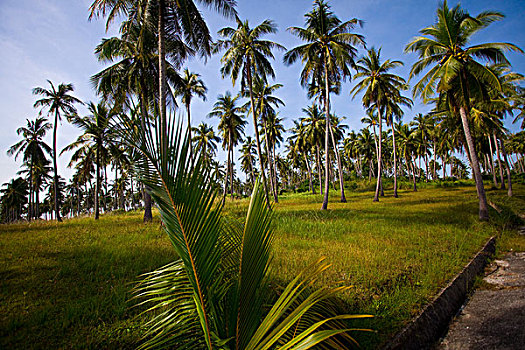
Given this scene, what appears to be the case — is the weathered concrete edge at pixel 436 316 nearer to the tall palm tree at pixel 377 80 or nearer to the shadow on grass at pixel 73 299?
the shadow on grass at pixel 73 299

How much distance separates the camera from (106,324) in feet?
11.7

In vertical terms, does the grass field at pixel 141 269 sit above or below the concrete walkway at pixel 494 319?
above

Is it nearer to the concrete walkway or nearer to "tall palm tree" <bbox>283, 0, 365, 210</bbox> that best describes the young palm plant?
the concrete walkway

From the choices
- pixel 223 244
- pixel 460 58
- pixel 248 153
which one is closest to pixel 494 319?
pixel 223 244

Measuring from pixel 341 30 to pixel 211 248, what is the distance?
20.7 metres

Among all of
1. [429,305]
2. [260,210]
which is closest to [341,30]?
[429,305]

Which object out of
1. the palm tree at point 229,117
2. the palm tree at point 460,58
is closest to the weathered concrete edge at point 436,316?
the palm tree at point 460,58

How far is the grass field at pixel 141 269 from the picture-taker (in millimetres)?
3455

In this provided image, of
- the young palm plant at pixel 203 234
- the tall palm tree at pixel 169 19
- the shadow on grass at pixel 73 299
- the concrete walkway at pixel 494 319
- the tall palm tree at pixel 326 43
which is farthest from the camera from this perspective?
the tall palm tree at pixel 326 43

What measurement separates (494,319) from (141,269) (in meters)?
6.64

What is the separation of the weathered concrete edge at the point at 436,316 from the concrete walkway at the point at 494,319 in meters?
0.13

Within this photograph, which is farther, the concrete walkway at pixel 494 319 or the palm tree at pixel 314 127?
the palm tree at pixel 314 127

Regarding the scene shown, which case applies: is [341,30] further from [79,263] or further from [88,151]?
[88,151]

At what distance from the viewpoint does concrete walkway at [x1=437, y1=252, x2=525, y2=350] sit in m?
3.43
